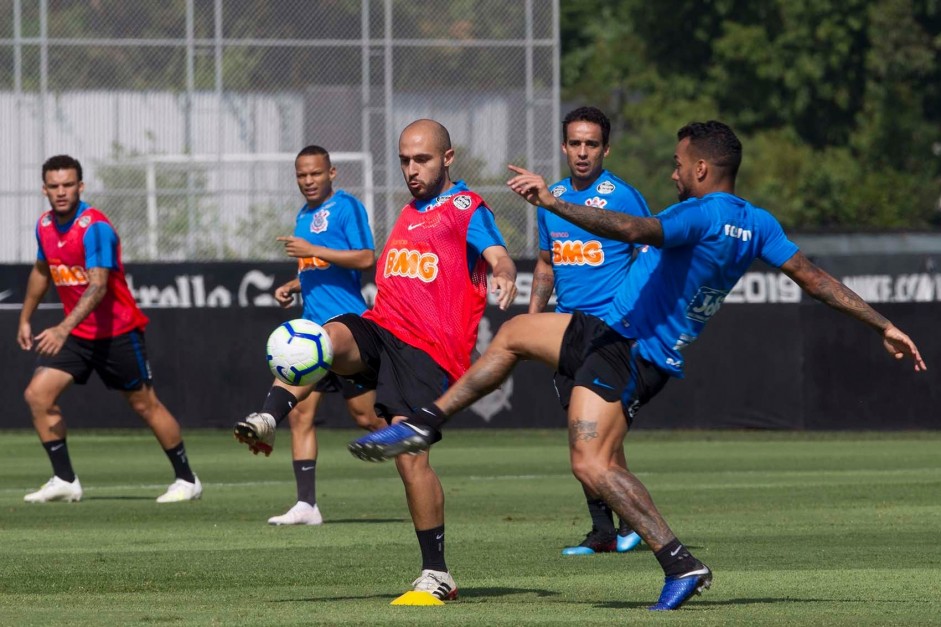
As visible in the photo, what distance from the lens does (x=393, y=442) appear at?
745cm

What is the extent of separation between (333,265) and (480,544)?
2295 millimetres

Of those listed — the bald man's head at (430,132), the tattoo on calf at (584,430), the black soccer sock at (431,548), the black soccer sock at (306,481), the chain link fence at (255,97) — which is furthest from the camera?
the chain link fence at (255,97)

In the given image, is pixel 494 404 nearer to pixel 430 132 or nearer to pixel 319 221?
pixel 319 221

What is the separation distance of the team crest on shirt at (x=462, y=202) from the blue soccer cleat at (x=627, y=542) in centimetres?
273

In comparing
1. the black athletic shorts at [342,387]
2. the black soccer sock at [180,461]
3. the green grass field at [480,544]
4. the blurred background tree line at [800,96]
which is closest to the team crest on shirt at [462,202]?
the green grass field at [480,544]

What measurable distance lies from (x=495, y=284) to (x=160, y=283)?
44.9 feet

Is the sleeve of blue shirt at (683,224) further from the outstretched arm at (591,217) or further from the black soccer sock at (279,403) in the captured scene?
the black soccer sock at (279,403)

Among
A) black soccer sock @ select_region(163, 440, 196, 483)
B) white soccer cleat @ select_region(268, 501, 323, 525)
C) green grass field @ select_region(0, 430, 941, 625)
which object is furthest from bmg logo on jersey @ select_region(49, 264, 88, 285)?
white soccer cleat @ select_region(268, 501, 323, 525)

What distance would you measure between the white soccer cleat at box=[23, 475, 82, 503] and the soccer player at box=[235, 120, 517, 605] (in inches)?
211

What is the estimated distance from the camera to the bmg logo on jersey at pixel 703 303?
7793mm

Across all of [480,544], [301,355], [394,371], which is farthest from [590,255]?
[301,355]

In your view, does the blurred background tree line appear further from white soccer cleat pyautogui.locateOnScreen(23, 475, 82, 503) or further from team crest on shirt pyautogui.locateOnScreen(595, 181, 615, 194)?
team crest on shirt pyautogui.locateOnScreen(595, 181, 615, 194)

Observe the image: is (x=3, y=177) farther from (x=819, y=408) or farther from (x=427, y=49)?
(x=819, y=408)

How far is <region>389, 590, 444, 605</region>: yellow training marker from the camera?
25.9 ft
